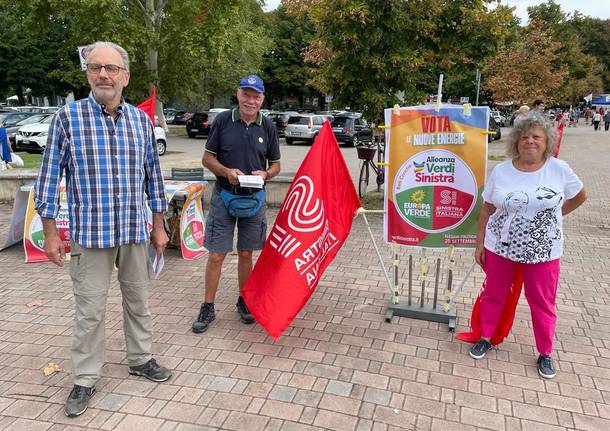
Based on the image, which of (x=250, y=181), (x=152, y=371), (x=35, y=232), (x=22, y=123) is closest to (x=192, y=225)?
(x=35, y=232)

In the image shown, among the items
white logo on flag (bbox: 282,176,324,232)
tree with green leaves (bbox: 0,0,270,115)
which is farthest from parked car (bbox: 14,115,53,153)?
white logo on flag (bbox: 282,176,324,232)

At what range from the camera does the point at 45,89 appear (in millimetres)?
36500

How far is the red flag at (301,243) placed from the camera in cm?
366

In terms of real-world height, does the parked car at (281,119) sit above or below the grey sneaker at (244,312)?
above

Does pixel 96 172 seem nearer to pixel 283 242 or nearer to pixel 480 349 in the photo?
pixel 283 242

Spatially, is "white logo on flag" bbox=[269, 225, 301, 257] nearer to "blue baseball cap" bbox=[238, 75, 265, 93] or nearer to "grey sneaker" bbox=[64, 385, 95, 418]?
"blue baseball cap" bbox=[238, 75, 265, 93]

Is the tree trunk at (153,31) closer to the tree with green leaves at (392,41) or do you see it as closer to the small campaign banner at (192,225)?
the tree with green leaves at (392,41)

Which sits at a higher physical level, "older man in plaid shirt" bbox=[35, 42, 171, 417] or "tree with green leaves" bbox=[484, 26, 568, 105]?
"tree with green leaves" bbox=[484, 26, 568, 105]

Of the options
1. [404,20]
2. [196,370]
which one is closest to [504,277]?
[196,370]

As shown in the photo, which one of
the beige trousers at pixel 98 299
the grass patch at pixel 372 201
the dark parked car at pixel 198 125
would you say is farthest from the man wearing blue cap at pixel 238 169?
the dark parked car at pixel 198 125

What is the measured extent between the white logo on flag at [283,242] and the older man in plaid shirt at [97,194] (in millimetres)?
1003

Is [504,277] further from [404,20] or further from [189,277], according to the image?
[404,20]

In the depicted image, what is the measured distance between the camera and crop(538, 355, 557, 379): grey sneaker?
3.32 m

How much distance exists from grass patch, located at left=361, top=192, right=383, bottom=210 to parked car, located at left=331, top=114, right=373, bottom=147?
12.5 meters
